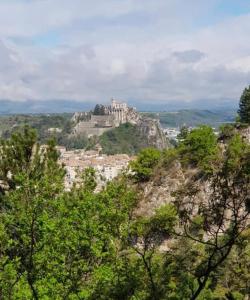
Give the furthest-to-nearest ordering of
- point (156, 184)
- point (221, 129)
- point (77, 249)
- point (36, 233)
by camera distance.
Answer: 1. point (221, 129)
2. point (156, 184)
3. point (36, 233)
4. point (77, 249)

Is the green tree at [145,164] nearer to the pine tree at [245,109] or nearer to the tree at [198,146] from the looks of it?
the tree at [198,146]

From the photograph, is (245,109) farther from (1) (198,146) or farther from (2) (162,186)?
(2) (162,186)

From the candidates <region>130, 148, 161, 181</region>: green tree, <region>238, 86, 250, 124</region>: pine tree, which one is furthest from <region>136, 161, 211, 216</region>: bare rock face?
<region>238, 86, 250, 124</region>: pine tree

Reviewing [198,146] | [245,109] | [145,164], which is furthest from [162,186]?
[245,109]

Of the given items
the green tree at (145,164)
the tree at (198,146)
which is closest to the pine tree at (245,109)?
the tree at (198,146)

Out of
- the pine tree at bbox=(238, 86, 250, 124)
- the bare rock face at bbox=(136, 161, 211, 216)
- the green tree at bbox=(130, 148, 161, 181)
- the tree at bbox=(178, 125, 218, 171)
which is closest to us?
the bare rock face at bbox=(136, 161, 211, 216)

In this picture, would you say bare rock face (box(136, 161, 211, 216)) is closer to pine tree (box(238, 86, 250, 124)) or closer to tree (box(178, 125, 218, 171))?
tree (box(178, 125, 218, 171))

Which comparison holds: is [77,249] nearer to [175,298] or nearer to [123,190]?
[123,190]

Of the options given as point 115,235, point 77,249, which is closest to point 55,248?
point 77,249

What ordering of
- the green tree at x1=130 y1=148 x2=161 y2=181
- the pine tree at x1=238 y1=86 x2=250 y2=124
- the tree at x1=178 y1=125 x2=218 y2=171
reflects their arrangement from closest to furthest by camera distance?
the tree at x1=178 y1=125 x2=218 y2=171
the green tree at x1=130 y1=148 x2=161 y2=181
the pine tree at x1=238 y1=86 x2=250 y2=124

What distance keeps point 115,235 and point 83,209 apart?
4.49 feet

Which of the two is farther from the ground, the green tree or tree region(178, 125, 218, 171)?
tree region(178, 125, 218, 171)

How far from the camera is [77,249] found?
48.1 ft

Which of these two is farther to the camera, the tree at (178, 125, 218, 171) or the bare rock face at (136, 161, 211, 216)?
the tree at (178, 125, 218, 171)
